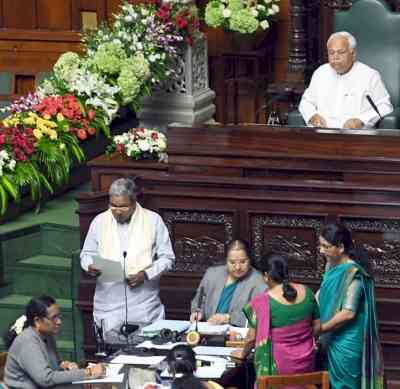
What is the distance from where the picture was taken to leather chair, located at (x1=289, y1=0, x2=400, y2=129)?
13.2 metres

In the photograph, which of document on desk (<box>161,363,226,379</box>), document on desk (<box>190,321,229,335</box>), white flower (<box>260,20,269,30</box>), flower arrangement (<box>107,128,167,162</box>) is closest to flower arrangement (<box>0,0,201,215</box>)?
flower arrangement (<box>107,128,167,162</box>)

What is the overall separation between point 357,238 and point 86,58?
2721 mm

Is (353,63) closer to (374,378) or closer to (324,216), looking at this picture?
(324,216)

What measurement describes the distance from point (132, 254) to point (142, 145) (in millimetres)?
1377

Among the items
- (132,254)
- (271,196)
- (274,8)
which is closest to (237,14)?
(274,8)

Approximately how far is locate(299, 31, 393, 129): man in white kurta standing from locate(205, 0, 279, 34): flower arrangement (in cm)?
134

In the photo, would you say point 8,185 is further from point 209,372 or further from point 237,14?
point 237,14

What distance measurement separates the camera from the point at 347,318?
Answer: 9.70 metres

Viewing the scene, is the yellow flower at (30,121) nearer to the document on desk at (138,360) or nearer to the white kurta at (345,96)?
the white kurta at (345,96)

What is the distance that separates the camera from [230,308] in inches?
408

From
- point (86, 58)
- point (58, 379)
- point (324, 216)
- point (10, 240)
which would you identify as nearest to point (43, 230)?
point (10, 240)

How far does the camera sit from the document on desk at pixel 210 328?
10.0m

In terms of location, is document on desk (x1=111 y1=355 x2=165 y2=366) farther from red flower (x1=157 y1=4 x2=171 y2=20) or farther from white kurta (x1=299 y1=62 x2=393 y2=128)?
red flower (x1=157 y1=4 x2=171 y2=20)

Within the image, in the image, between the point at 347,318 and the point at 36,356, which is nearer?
the point at 36,356
